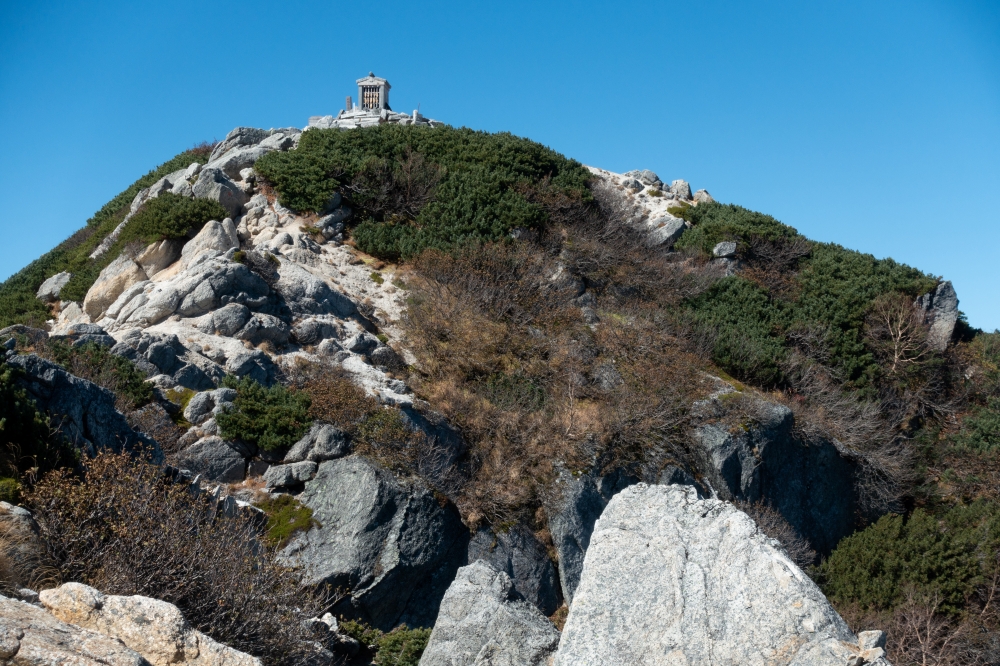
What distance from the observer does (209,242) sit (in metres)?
20.6

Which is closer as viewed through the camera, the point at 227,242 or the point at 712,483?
the point at 712,483

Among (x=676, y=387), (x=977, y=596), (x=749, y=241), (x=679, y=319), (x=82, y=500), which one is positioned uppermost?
(x=749, y=241)

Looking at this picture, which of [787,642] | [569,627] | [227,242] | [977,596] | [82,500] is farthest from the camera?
[227,242]

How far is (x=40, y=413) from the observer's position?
10.1 meters

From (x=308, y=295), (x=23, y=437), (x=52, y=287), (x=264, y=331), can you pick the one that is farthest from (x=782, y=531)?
(x=52, y=287)

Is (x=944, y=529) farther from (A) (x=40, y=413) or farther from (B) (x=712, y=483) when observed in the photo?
(A) (x=40, y=413)

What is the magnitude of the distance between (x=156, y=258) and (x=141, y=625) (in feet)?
54.7

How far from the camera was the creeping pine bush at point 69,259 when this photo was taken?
21.5 metres

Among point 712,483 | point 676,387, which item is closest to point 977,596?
point 712,483

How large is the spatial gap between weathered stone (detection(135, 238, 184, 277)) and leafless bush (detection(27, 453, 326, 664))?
13.3 metres

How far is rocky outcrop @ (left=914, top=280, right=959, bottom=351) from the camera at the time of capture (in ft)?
87.8

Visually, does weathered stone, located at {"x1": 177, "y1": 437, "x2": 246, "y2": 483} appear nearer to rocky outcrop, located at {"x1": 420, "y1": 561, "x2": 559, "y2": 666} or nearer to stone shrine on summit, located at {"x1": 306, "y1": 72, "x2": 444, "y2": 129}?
rocky outcrop, located at {"x1": 420, "y1": 561, "x2": 559, "y2": 666}

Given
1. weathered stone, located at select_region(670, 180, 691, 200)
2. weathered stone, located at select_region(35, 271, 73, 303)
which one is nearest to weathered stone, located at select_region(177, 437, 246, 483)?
weathered stone, located at select_region(35, 271, 73, 303)

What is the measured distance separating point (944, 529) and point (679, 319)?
8.47 metres
